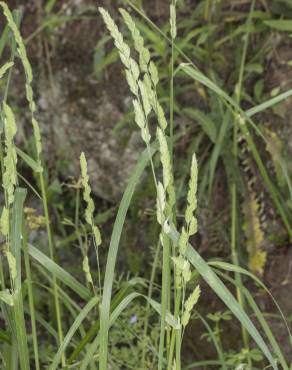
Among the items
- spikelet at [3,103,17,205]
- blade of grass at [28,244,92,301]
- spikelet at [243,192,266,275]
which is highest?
spikelet at [3,103,17,205]

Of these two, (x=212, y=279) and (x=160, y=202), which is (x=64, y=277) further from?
(x=160, y=202)

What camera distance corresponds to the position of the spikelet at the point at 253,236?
2.78 metres

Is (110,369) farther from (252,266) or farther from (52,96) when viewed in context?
(52,96)

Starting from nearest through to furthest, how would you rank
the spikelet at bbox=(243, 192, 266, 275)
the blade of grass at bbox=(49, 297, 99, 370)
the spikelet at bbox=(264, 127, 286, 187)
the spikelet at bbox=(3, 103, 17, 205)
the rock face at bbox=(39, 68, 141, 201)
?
the spikelet at bbox=(3, 103, 17, 205), the blade of grass at bbox=(49, 297, 99, 370), the spikelet at bbox=(264, 127, 286, 187), the spikelet at bbox=(243, 192, 266, 275), the rock face at bbox=(39, 68, 141, 201)

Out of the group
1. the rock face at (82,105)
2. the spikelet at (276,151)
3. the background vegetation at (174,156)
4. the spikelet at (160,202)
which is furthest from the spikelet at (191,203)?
the rock face at (82,105)

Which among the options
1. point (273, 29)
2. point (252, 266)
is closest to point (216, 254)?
point (252, 266)

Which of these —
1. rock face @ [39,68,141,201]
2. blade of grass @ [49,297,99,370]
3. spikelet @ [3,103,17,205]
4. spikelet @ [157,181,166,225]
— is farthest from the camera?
rock face @ [39,68,141,201]

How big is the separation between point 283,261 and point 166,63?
3.07 ft

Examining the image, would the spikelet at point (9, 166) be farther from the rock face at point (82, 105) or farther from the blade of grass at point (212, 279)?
the rock face at point (82, 105)

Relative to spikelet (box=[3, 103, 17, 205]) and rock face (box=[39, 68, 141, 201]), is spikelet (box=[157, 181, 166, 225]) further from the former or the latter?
rock face (box=[39, 68, 141, 201])

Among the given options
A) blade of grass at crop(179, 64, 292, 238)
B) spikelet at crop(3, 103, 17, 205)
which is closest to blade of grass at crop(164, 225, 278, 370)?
spikelet at crop(3, 103, 17, 205)

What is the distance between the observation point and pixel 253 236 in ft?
9.16

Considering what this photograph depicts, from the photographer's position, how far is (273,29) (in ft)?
9.53

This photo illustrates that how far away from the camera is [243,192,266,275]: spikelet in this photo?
9.12ft
